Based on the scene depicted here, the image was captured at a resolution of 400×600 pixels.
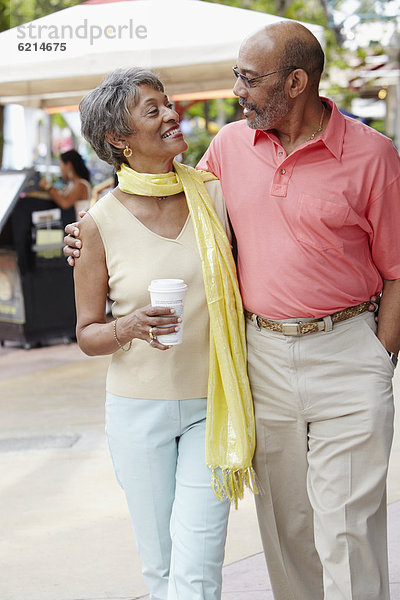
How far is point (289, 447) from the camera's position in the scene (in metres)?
2.91

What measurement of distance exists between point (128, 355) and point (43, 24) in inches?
214

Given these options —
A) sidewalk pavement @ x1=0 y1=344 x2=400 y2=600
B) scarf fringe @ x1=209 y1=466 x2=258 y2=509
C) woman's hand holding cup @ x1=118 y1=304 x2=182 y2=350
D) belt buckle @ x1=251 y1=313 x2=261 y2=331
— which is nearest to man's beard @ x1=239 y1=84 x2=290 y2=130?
belt buckle @ x1=251 y1=313 x2=261 y2=331

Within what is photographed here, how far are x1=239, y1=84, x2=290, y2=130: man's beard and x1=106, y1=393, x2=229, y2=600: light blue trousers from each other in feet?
2.96

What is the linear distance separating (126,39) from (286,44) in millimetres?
4789

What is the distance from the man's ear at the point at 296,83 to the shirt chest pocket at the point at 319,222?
1.11 ft

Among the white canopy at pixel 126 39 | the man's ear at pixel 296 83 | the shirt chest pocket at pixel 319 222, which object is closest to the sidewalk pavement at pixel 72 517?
the shirt chest pocket at pixel 319 222

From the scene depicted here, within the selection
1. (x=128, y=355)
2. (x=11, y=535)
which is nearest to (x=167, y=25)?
(x=11, y=535)

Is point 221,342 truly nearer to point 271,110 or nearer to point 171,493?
point 171,493

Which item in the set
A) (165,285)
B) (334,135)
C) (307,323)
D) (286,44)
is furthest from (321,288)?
(286,44)

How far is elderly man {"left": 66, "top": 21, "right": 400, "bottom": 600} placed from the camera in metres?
2.76

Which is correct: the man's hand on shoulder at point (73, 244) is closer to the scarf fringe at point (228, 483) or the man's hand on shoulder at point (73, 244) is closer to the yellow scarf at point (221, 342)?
the yellow scarf at point (221, 342)

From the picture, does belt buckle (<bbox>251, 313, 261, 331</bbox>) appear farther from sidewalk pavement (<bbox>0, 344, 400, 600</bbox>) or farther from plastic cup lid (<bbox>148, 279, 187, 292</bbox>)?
sidewalk pavement (<bbox>0, 344, 400, 600</bbox>)

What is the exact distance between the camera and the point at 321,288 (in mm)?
2787

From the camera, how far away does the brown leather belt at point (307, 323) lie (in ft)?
9.20
